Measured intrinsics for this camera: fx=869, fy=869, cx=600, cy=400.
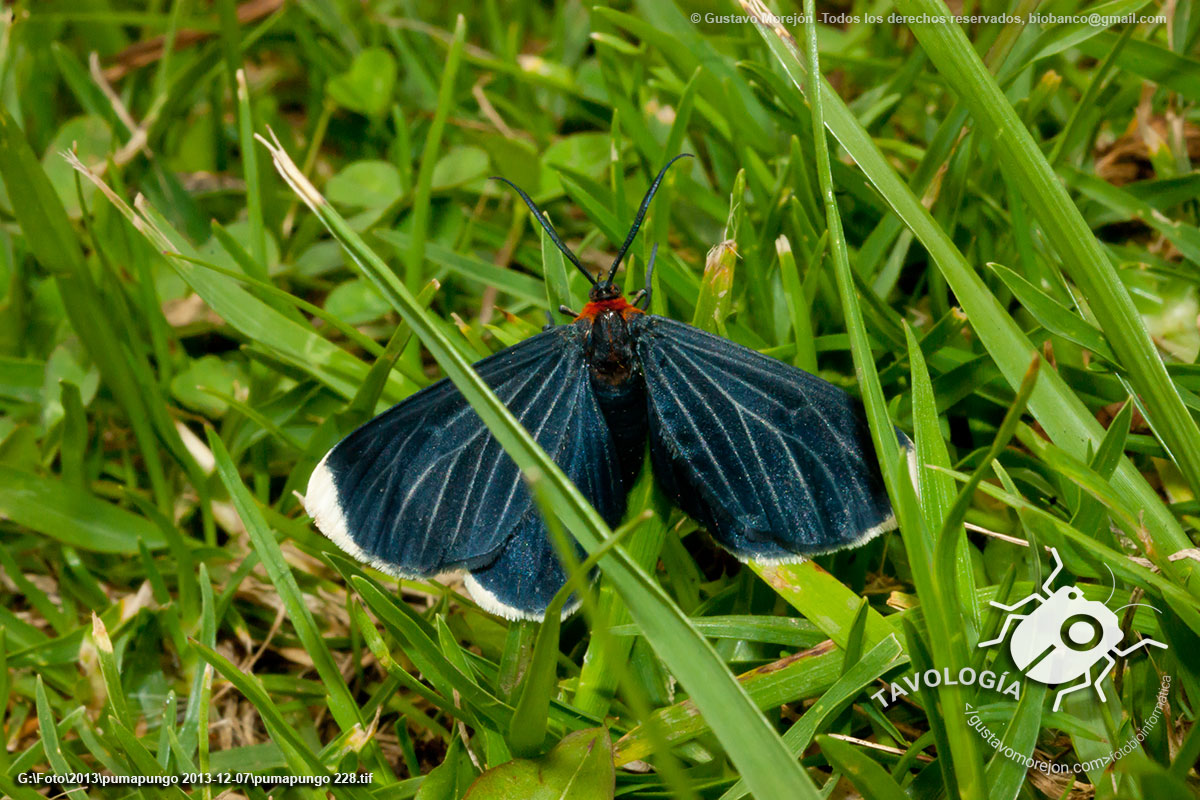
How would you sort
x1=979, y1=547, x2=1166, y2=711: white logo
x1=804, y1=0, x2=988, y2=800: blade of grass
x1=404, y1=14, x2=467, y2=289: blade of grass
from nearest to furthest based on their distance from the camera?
x1=804, y1=0, x2=988, y2=800: blade of grass
x1=979, y1=547, x2=1166, y2=711: white logo
x1=404, y1=14, x2=467, y2=289: blade of grass

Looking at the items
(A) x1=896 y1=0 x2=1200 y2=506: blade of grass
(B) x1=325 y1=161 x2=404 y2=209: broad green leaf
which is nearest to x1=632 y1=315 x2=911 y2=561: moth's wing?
(A) x1=896 y1=0 x2=1200 y2=506: blade of grass

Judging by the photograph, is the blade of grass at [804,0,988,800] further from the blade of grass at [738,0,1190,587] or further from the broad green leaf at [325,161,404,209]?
the broad green leaf at [325,161,404,209]

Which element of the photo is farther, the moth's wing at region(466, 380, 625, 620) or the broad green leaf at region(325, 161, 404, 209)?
the broad green leaf at region(325, 161, 404, 209)

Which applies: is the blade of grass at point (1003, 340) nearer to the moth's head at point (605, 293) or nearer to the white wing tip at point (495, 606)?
the moth's head at point (605, 293)

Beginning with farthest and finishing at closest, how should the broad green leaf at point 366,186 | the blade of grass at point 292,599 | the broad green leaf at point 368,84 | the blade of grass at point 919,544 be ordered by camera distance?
the broad green leaf at point 368,84
the broad green leaf at point 366,186
the blade of grass at point 292,599
the blade of grass at point 919,544

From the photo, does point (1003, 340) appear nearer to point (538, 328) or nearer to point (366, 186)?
point (538, 328)

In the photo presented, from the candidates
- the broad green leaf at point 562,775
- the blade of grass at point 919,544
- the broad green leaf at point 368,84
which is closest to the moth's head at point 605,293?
the blade of grass at point 919,544
